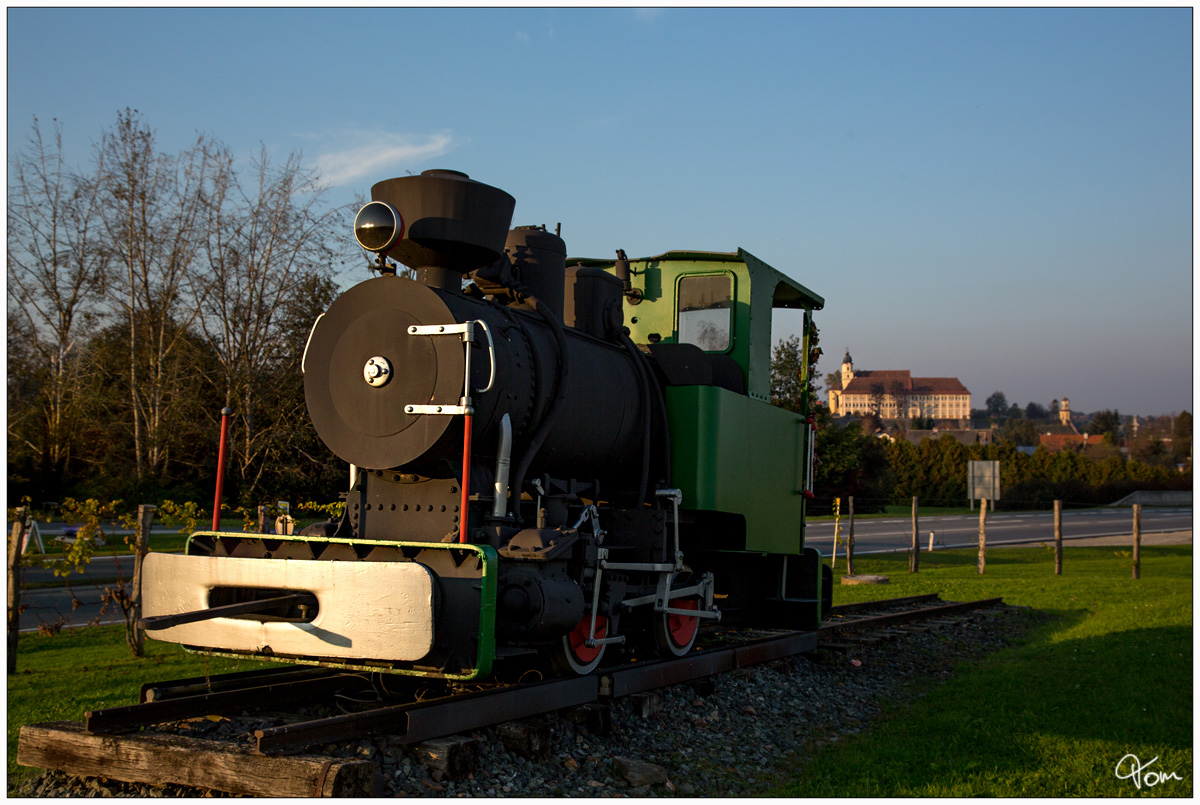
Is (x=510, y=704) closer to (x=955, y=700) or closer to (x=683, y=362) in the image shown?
(x=683, y=362)

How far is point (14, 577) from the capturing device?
789cm

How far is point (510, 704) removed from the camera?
511 cm

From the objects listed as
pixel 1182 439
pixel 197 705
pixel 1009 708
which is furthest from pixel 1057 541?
pixel 1182 439

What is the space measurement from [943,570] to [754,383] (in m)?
14.5

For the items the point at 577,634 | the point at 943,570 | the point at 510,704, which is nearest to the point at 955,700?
the point at 577,634

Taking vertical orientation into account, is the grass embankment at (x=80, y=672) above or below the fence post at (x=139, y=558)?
below

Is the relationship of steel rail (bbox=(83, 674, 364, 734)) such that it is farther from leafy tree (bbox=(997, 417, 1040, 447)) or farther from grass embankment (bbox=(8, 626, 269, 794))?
leafy tree (bbox=(997, 417, 1040, 447))

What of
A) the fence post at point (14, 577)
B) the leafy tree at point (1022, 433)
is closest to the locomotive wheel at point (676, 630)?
the fence post at point (14, 577)

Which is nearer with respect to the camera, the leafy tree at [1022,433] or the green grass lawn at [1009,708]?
the green grass lawn at [1009,708]

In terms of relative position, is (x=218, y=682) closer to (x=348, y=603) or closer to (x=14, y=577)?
(x=348, y=603)

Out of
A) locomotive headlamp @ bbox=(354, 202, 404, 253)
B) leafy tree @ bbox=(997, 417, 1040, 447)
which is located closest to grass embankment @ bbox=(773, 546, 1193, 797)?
locomotive headlamp @ bbox=(354, 202, 404, 253)

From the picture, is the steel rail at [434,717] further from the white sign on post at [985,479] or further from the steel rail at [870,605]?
the white sign on post at [985,479]

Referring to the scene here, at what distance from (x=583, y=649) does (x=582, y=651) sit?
0.01m

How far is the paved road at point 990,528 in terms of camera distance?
1169 inches
